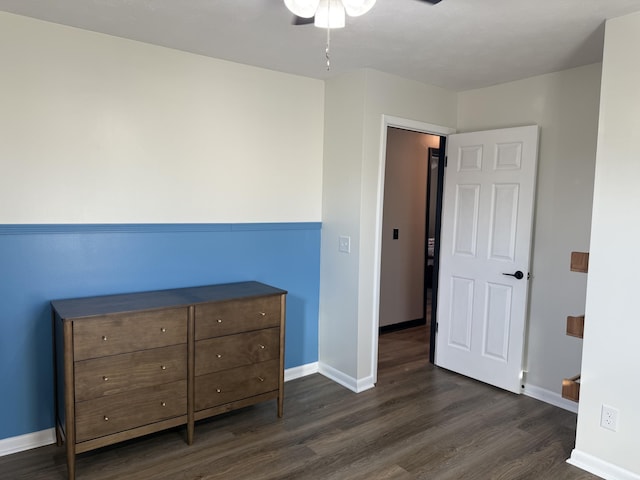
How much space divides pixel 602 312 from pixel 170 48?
2896 mm

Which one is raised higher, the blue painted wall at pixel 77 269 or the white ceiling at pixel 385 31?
the white ceiling at pixel 385 31

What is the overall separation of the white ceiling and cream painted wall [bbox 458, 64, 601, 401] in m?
0.17

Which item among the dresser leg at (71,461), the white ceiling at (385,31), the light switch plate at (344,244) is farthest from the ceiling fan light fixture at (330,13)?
the dresser leg at (71,461)

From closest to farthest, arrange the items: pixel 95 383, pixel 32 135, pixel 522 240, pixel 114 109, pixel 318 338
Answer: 1. pixel 95 383
2. pixel 32 135
3. pixel 114 109
4. pixel 522 240
5. pixel 318 338

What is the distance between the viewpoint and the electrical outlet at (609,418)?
2.32 metres

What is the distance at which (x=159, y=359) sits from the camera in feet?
7.95

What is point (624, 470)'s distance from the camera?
7.54ft

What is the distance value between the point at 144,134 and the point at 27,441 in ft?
6.10

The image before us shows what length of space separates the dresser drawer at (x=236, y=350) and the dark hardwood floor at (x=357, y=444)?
16.5 inches

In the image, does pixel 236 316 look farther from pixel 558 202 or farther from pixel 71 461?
pixel 558 202

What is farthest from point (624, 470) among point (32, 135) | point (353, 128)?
point (32, 135)

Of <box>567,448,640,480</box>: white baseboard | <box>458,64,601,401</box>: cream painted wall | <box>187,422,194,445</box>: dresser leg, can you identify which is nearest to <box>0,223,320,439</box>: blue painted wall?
<box>187,422,194,445</box>: dresser leg

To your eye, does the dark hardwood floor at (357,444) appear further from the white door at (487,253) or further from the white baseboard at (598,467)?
the white door at (487,253)

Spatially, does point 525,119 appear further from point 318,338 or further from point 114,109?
point 114,109
